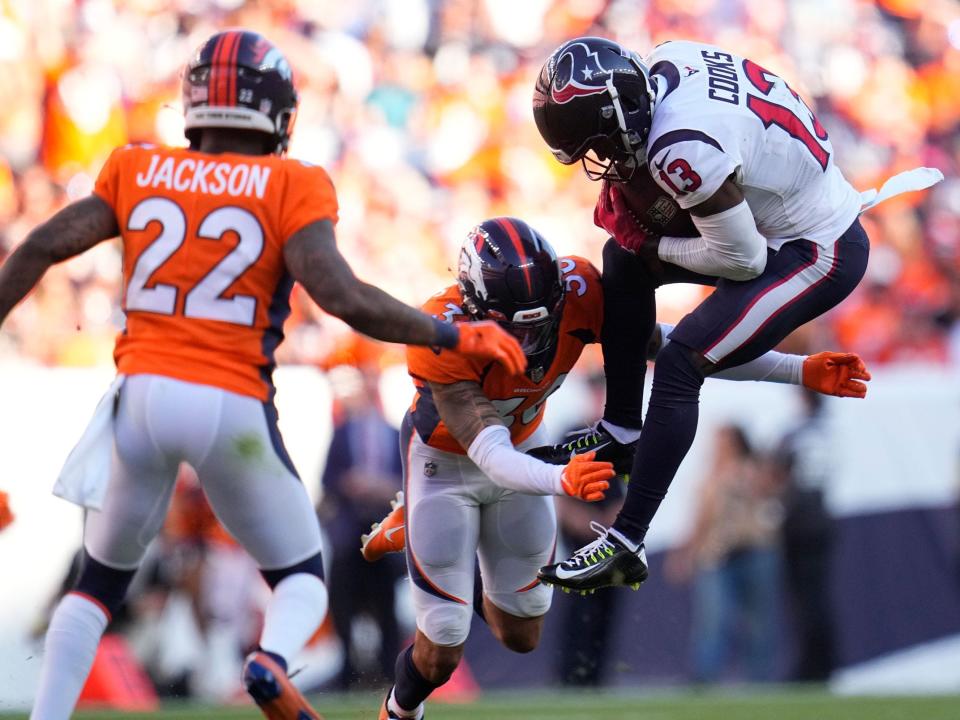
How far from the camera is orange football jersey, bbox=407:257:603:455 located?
17.1ft

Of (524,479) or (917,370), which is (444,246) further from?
(524,479)

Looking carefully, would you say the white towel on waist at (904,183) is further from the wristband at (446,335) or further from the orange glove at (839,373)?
the wristband at (446,335)

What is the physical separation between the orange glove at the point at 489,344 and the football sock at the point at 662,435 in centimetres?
76

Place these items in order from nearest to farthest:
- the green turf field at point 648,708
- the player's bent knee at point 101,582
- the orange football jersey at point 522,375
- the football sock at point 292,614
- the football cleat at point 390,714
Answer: the football sock at point 292,614 → the player's bent knee at point 101,582 → the orange football jersey at point 522,375 → the football cleat at point 390,714 → the green turf field at point 648,708

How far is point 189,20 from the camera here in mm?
11492

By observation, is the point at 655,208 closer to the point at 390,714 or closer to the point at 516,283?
the point at 516,283

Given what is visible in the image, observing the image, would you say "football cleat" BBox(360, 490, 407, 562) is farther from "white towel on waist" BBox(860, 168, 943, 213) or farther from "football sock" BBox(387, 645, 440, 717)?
"white towel on waist" BBox(860, 168, 943, 213)

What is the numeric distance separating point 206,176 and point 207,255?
0.24m

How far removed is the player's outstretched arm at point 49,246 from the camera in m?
4.09

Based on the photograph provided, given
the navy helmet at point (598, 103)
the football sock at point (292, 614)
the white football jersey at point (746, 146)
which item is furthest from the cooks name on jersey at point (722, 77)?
the football sock at point (292, 614)

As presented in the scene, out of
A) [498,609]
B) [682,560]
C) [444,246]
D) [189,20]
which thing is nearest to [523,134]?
[444,246]

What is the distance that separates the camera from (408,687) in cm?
545

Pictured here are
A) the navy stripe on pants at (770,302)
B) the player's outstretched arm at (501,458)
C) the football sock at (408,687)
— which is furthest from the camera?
the football sock at (408,687)

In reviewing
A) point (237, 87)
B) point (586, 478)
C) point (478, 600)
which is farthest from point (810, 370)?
point (237, 87)
